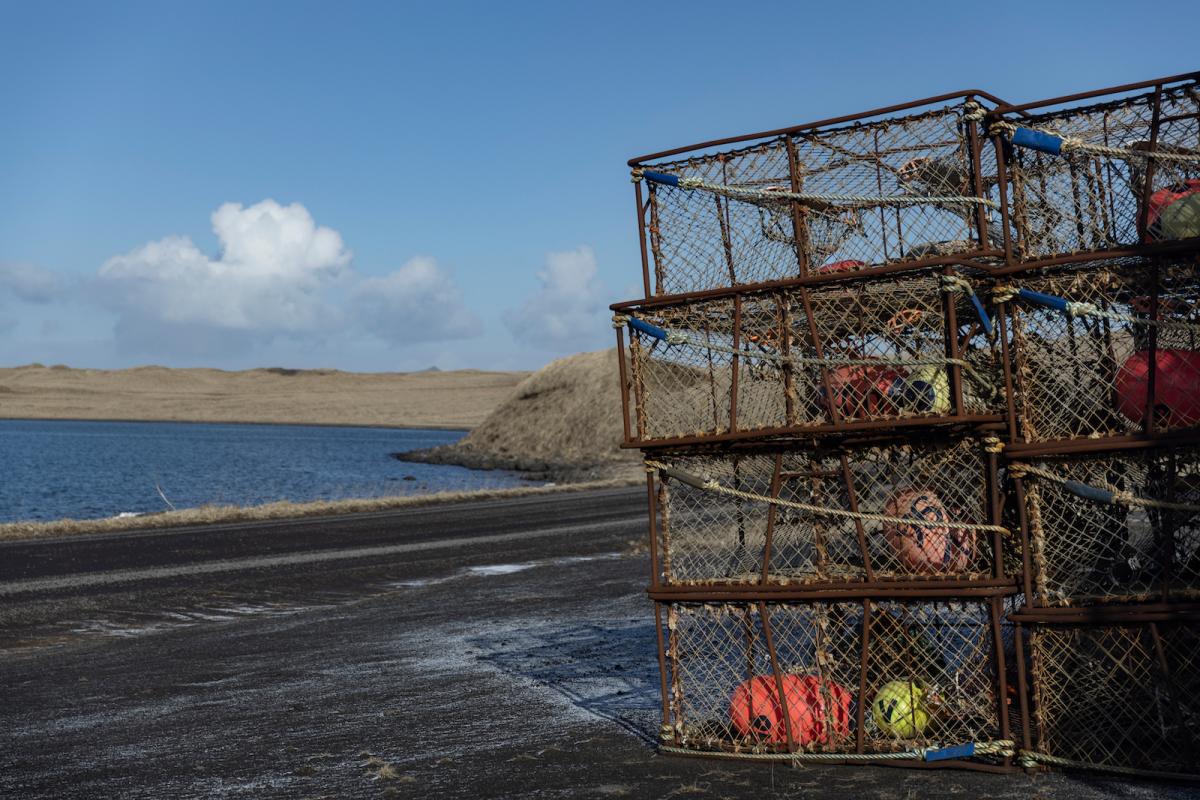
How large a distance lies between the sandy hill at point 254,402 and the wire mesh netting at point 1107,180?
140m

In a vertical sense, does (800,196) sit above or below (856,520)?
above

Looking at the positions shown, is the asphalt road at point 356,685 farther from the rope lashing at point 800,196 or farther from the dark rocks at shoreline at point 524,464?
the dark rocks at shoreline at point 524,464

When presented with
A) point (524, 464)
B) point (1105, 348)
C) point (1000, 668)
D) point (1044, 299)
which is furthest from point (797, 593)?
point (524, 464)

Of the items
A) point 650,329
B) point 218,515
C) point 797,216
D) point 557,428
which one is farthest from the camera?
point 557,428

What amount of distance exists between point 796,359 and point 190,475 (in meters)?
56.2

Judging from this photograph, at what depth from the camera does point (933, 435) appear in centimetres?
629

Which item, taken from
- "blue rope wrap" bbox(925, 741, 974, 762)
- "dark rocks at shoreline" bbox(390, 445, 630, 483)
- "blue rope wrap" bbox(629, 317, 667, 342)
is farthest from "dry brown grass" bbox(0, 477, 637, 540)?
"blue rope wrap" bbox(925, 741, 974, 762)

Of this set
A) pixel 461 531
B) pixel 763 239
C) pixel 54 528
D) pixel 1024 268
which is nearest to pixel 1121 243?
pixel 1024 268

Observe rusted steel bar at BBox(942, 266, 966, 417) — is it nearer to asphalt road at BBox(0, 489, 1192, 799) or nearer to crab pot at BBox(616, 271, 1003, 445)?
crab pot at BBox(616, 271, 1003, 445)

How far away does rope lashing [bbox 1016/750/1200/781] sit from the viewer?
5.84m

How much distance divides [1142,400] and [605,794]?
335 centimetres

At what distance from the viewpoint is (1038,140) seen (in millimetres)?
6211

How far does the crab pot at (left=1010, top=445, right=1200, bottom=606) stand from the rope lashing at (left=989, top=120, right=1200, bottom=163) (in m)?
1.47

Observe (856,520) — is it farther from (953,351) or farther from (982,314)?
(982,314)
